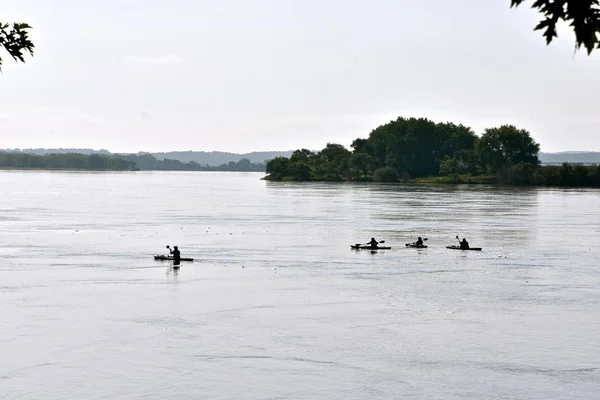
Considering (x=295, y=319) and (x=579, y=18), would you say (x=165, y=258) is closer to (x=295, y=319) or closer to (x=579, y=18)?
(x=295, y=319)

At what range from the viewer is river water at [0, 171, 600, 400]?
26844 millimetres

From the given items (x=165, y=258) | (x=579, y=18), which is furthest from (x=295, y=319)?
(x=579, y=18)

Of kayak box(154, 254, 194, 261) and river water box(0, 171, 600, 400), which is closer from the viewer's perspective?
river water box(0, 171, 600, 400)

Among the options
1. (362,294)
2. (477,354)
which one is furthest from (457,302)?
(477,354)

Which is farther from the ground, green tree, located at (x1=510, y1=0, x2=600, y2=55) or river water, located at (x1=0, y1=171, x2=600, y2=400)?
green tree, located at (x1=510, y1=0, x2=600, y2=55)

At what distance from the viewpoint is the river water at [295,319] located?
26844 millimetres

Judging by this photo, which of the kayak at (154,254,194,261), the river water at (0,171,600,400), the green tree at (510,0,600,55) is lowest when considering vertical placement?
the river water at (0,171,600,400)

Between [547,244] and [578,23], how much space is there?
6017 cm

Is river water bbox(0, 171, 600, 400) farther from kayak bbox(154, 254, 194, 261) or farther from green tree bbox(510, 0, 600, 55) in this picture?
green tree bbox(510, 0, 600, 55)

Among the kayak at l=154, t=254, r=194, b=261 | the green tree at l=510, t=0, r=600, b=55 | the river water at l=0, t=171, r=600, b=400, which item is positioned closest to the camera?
the green tree at l=510, t=0, r=600, b=55


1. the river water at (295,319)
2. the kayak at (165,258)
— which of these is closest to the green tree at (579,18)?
the river water at (295,319)

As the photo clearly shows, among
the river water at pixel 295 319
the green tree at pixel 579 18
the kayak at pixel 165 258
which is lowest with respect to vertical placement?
the river water at pixel 295 319

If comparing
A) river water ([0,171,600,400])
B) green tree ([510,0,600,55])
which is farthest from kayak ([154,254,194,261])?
green tree ([510,0,600,55])

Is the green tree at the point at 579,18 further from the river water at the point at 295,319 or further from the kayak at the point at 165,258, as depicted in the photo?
the kayak at the point at 165,258
